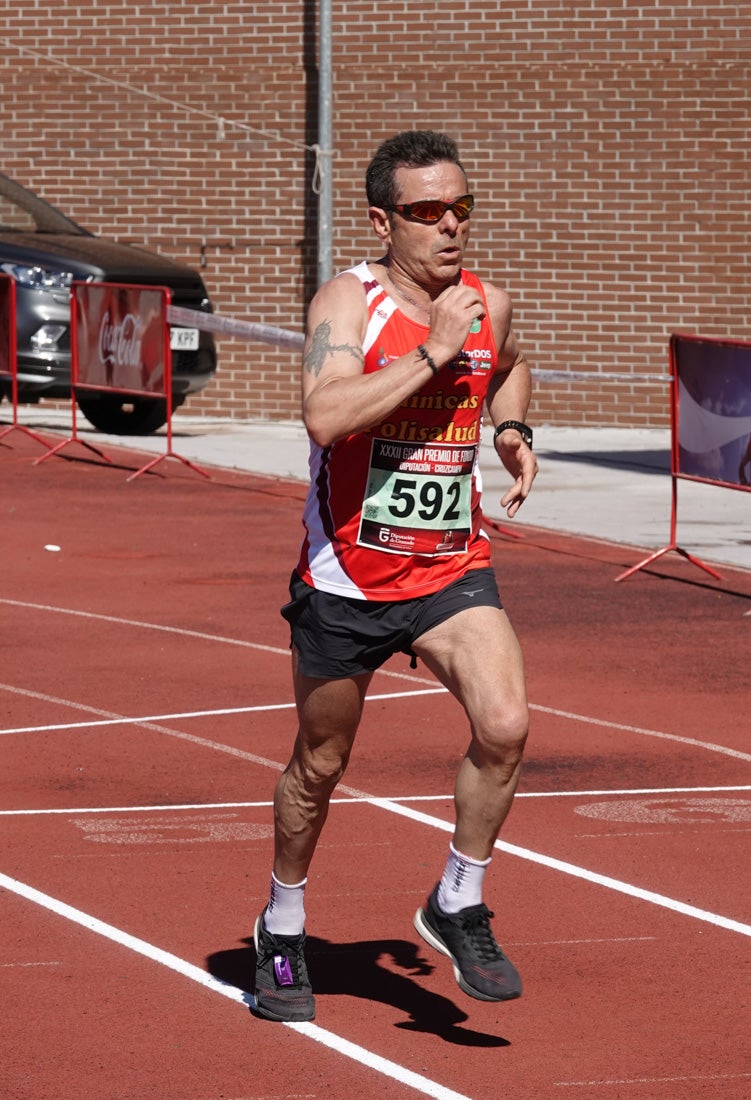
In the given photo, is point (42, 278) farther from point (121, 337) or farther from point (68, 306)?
point (121, 337)

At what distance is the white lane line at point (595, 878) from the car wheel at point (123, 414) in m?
13.0

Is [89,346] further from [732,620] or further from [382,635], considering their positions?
[382,635]

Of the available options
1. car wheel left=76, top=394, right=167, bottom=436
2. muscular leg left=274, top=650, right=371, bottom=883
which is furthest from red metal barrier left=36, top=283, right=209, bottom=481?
muscular leg left=274, top=650, right=371, bottom=883

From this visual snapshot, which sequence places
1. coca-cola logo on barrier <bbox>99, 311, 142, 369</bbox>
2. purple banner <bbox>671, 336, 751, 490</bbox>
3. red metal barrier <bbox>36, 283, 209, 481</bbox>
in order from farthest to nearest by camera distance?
1. coca-cola logo on barrier <bbox>99, 311, 142, 369</bbox>
2. red metal barrier <bbox>36, 283, 209, 481</bbox>
3. purple banner <bbox>671, 336, 751, 490</bbox>

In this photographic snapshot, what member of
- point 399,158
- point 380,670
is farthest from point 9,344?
point 399,158

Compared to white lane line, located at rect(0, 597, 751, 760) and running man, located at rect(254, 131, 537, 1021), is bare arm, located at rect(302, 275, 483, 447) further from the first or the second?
white lane line, located at rect(0, 597, 751, 760)

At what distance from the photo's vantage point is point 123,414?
20219 mm

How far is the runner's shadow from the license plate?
1330 cm

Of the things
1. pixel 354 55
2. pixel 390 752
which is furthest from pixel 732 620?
pixel 354 55

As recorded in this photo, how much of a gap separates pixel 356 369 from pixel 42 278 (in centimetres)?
1450

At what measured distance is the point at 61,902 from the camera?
613cm

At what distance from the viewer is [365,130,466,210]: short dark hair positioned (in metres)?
5.05

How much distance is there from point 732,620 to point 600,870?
16.7 feet

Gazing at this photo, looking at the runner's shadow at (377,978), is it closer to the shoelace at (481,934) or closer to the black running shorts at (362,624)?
the shoelace at (481,934)
